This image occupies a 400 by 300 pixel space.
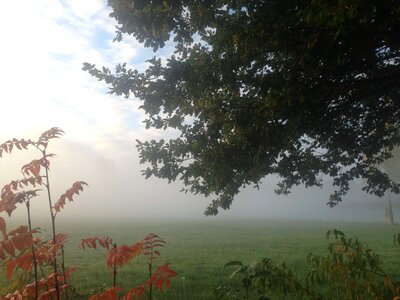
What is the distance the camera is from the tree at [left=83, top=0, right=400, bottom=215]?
5906 mm

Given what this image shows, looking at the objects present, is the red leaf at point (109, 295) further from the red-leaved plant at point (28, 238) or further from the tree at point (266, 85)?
the tree at point (266, 85)

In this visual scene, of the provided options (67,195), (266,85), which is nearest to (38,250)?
(67,195)

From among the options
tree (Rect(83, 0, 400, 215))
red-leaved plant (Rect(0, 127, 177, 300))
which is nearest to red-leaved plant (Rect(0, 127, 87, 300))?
red-leaved plant (Rect(0, 127, 177, 300))

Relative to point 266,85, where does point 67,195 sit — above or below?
below

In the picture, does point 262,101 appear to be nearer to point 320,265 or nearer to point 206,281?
point 320,265

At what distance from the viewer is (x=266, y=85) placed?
6.62 meters

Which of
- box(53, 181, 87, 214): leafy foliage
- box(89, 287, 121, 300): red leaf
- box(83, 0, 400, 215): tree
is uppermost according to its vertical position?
box(83, 0, 400, 215): tree

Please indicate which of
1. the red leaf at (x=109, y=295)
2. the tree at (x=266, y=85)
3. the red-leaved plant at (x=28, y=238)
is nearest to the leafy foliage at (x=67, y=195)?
the red-leaved plant at (x=28, y=238)

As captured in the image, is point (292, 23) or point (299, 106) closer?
point (292, 23)

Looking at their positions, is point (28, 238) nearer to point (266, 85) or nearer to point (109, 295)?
point (109, 295)

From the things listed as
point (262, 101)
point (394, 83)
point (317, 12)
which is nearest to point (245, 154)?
point (262, 101)

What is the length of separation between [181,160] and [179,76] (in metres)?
2.07

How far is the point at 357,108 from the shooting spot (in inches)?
334

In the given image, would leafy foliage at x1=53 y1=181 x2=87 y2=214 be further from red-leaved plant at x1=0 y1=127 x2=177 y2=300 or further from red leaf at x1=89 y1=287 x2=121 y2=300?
red leaf at x1=89 y1=287 x2=121 y2=300
